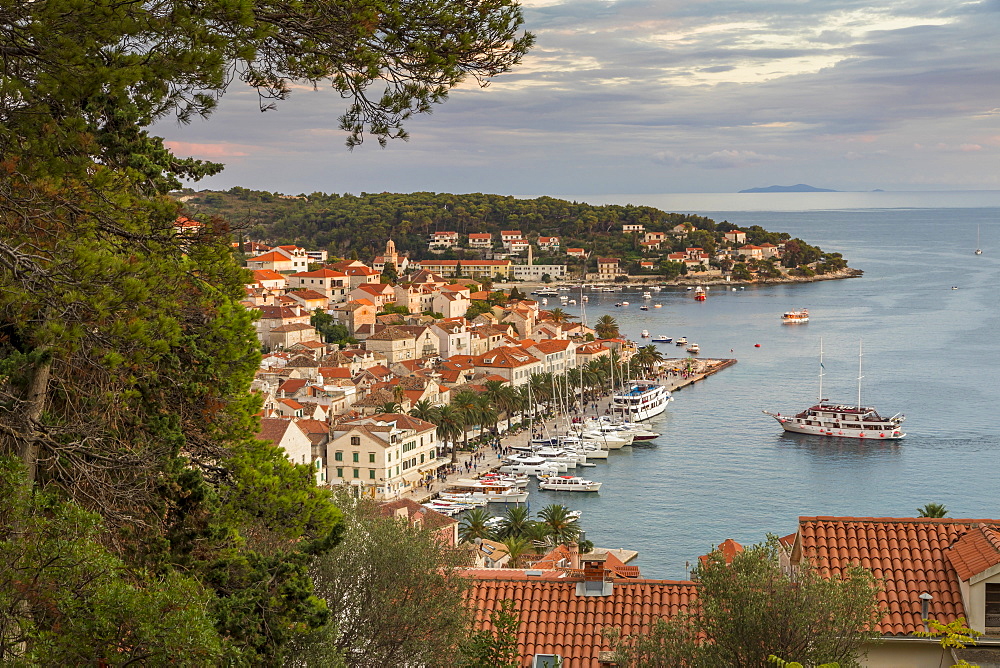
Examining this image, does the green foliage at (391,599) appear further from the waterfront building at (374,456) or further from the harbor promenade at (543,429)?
the harbor promenade at (543,429)

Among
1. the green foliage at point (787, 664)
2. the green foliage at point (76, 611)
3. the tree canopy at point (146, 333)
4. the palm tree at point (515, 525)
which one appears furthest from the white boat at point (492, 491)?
the green foliage at point (76, 611)

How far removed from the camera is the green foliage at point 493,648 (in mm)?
6605

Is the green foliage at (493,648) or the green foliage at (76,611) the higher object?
the green foliage at (76,611)

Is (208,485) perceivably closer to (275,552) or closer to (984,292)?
(275,552)

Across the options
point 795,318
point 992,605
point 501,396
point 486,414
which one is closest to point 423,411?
point 486,414

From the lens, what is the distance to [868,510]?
28.1m

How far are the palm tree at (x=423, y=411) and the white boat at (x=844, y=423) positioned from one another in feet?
42.8

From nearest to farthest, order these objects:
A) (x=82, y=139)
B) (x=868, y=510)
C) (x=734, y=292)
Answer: (x=82, y=139) → (x=868, y=510) → (x=734, y=292)

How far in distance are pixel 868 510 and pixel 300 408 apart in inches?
636

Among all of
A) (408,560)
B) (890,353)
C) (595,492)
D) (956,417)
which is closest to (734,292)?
(890,353)

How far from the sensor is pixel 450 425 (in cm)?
3275

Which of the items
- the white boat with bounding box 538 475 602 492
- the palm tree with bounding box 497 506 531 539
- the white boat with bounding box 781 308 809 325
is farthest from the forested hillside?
the palm tree with bounding box 497 506 531 539

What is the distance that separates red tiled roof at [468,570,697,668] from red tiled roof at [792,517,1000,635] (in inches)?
39.4

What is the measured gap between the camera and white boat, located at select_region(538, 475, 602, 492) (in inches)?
1185
